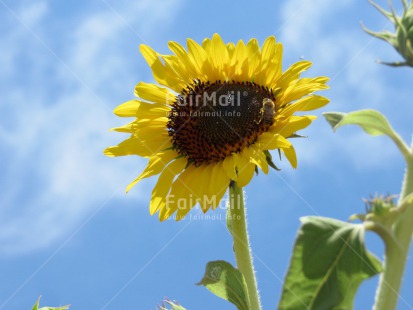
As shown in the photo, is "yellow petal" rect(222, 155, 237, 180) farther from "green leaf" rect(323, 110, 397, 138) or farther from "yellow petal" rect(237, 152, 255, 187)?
"green leaf" rect(323, 110, 397, 138)

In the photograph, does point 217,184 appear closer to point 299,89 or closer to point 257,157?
point 257,157

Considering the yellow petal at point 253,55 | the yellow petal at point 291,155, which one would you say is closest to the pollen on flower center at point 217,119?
the yellow petal at point 253,55

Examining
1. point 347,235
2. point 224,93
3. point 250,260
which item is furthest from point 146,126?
point 347,235

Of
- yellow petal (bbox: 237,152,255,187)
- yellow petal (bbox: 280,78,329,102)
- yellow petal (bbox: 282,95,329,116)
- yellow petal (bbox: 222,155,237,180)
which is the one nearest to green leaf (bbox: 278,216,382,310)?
yellow petal (bbox: 237,152,255,187)

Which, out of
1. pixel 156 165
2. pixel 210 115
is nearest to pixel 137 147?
pixel 156 165

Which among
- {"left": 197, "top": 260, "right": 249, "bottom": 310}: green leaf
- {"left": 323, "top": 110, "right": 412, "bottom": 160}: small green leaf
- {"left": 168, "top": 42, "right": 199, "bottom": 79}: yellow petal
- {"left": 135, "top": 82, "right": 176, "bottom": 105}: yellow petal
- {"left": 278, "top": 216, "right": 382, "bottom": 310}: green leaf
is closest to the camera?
{"left": 278, "top": 216, "right": 382, "bottom": 310}: green leaf

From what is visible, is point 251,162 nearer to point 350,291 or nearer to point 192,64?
point 192,64
